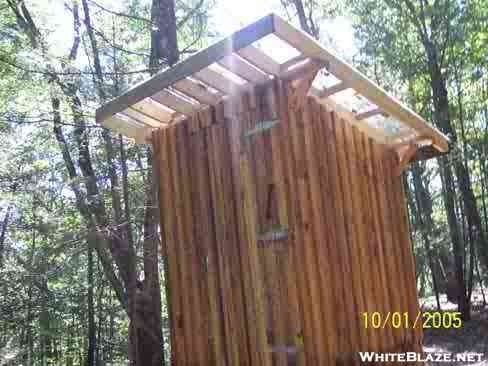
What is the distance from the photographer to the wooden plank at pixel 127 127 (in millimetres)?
4172

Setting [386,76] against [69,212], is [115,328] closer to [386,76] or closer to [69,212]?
[69,212]

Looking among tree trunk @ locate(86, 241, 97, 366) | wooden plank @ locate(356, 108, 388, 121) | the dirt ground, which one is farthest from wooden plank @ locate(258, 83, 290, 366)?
tree trunk @ locate(86, 241, 97, 366)

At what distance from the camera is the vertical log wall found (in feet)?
10.9

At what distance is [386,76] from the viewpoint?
33.1ft

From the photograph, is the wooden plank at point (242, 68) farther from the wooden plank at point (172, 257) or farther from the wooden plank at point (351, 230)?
the wooden plank at point (172, 257)

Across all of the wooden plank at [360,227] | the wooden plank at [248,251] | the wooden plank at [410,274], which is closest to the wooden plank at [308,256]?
the wooden plank at [248,251]

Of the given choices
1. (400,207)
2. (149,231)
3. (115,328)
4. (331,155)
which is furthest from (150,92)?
(115,328)

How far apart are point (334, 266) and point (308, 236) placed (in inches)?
15.1

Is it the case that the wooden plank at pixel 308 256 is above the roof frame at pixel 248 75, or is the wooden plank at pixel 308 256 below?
below

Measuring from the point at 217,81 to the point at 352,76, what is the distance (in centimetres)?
96

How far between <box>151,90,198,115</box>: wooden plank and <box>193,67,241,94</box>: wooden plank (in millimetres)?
384

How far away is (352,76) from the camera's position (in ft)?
11.1

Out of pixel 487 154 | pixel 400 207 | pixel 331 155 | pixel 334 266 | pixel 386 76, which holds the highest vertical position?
pixel 386 76

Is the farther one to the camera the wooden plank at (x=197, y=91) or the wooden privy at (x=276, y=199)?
the wooden plank at (x=197, y=91)
